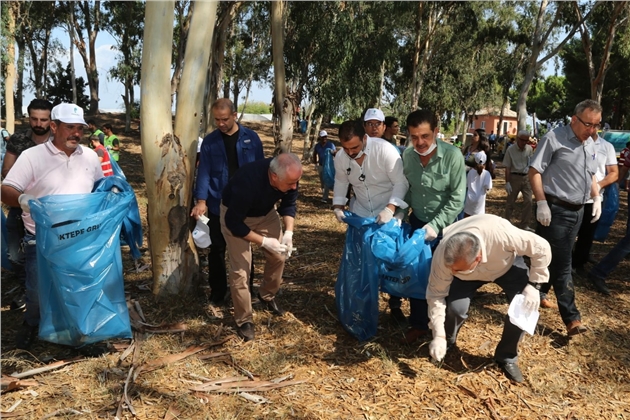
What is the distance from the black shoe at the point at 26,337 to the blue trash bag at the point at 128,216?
0.87 metres

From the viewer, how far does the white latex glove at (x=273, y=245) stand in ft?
12.5

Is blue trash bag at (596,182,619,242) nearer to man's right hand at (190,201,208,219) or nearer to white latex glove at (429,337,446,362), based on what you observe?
white latex glove at (429,337,446,362)

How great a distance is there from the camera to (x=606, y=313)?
15.6ft

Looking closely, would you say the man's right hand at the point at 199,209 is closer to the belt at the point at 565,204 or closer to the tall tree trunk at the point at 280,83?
the belt at the point at 565,204

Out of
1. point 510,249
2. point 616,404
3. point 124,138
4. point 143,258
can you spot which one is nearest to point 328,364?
point 510,249

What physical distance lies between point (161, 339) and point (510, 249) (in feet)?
8.31

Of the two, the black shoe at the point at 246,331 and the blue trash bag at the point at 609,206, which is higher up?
the blue trash bag at the point at 609,206

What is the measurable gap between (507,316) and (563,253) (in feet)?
3.38

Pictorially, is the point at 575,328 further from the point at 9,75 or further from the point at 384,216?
the point at 9,75

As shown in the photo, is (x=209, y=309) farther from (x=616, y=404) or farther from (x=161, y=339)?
(x=616, y=404)

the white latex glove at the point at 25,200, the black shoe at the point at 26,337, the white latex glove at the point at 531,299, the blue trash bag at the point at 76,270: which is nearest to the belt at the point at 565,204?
the white latex glove at the point at 531,299

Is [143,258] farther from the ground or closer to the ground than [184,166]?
closer to the ground

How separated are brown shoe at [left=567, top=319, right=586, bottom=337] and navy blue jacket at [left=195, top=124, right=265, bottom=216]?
2.73 meters

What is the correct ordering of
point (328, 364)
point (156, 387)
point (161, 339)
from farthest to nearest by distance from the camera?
point (161, 339)
point (328, 364)
point (156, 387)
